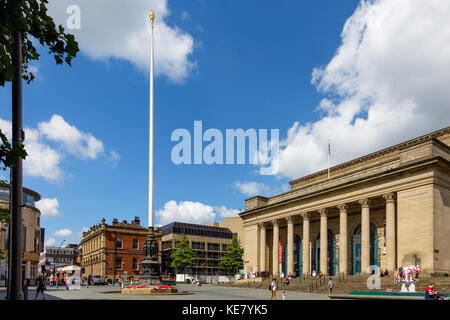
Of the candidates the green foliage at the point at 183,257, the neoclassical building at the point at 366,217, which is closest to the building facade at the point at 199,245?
the green foliage at the point at 183,257

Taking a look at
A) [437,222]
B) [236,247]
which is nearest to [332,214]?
[437,222]

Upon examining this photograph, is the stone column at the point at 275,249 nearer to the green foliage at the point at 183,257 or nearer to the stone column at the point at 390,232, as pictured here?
the stone column at the point at 390,232

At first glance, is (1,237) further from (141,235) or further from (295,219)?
(295,219)

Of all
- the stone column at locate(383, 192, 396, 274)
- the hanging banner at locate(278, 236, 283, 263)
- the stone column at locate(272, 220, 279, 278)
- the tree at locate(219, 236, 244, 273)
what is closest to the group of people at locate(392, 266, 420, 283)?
the stone column at locate(383, 192, 396, 274)

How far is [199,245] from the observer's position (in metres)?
106

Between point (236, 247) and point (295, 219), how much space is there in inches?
1182

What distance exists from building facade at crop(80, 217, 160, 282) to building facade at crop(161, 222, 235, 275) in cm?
1458

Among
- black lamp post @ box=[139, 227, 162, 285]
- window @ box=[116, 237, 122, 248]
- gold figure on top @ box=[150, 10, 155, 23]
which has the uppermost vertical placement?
gold figure on top @ box=[150, 10, 155, 23]

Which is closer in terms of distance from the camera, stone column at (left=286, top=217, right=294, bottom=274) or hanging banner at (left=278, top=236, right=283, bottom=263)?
stone column at (left=286, top=217, right=294, bottom=274)

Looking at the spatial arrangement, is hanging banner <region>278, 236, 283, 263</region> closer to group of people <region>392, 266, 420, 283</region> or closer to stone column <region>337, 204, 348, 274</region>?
stone column <region>337, 204, 348, 274</region>

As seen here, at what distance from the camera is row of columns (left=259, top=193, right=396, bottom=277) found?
42.4 m

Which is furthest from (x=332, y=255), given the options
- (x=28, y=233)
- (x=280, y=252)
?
(x=28, y=233)

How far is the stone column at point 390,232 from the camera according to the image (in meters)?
41.6

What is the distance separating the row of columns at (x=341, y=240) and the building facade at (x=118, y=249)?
33.6 m
